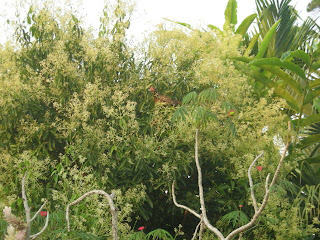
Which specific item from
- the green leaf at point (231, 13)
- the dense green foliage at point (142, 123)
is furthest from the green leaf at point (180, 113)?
the green leaf at point (231, 13)

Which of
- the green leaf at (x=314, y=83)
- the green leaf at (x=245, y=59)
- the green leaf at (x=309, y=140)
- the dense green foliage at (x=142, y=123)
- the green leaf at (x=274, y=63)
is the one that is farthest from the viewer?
the green leaf at (x=309, y=140)

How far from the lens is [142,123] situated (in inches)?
236

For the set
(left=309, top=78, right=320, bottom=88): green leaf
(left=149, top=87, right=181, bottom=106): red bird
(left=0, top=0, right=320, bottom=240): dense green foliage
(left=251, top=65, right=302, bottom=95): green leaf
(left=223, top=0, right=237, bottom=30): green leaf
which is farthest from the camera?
(left=223, top=0, right=237, bottom=30): green leaf

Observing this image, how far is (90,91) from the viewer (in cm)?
591

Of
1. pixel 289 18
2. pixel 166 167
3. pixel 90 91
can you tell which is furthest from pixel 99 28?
pixel 289 18

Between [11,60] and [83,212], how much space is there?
3214 mm

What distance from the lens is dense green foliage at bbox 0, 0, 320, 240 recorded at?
5.58 meters

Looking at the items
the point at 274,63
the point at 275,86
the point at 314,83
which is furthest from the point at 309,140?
the point at 274,63

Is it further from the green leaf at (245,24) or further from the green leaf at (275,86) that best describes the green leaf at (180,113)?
the green leaf at (245,24)

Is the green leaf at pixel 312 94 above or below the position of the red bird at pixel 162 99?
above

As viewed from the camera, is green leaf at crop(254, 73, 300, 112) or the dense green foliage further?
green leaf at crop(254, 73, 300, 112)

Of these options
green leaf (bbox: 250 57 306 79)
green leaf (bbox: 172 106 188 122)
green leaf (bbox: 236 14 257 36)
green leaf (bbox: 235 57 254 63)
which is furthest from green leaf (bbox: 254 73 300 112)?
green leaf (bbox: 172 106 188 122)

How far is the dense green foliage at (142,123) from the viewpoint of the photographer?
18.3 feet

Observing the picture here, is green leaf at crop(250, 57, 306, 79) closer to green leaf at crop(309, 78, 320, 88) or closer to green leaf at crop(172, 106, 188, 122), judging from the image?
green leaf at crop(309, 78, 320, 88)
